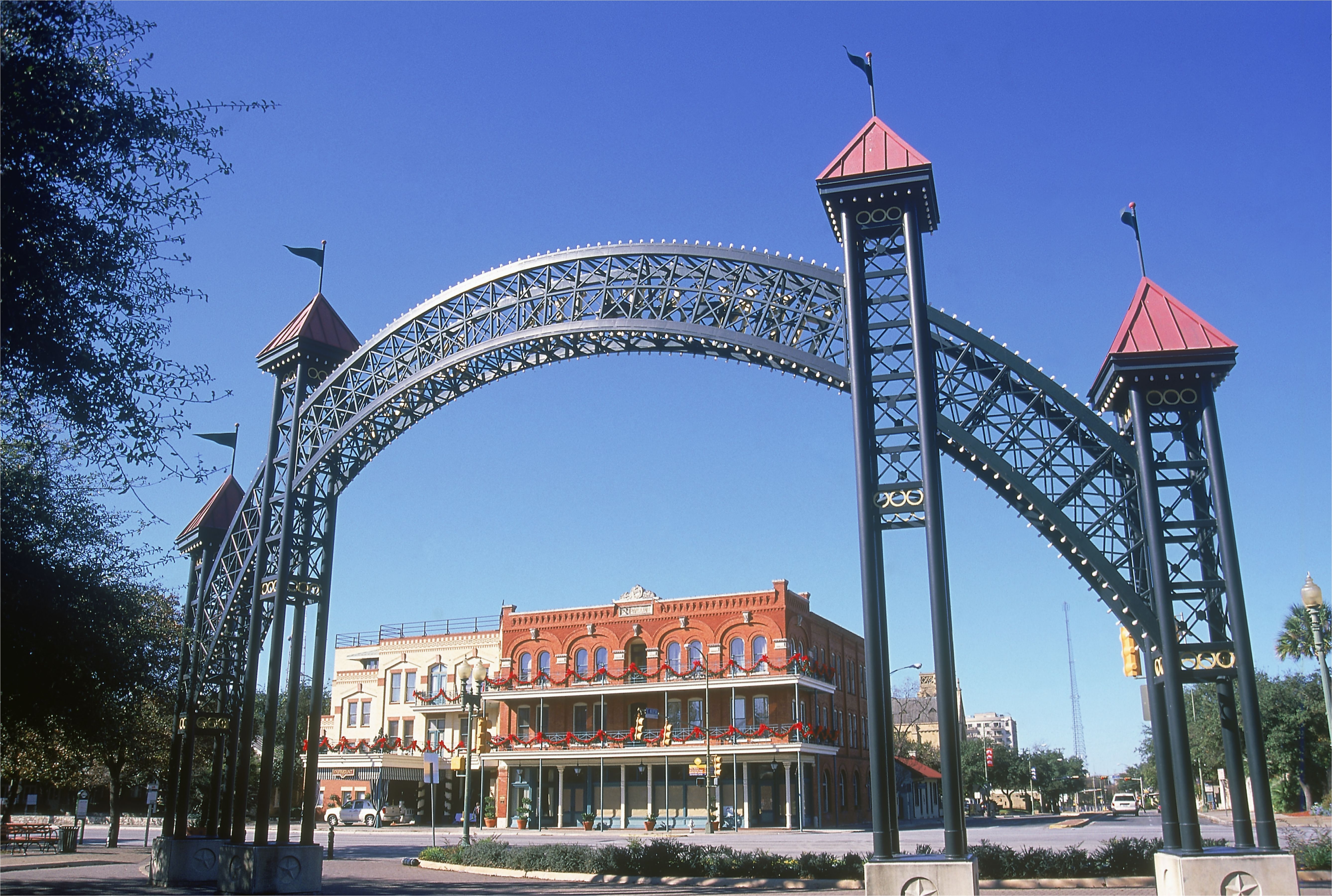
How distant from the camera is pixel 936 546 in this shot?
13883 millimetres

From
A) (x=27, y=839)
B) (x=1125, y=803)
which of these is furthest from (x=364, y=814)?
(x=1125, y=803)

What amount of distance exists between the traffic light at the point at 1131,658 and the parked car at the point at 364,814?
46984mm

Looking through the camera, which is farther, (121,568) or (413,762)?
(413,762)

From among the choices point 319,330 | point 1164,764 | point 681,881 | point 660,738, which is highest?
point 319,330

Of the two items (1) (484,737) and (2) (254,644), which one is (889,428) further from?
(1) (484,737)

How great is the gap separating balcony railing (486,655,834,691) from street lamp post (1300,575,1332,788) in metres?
29.3

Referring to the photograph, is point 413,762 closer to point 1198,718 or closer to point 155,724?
point 155,724

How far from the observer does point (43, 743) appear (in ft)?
74.2

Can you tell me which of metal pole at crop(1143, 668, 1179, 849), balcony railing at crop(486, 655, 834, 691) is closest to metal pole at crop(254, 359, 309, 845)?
metal pole at crop(1143, 668, 1179, 849)

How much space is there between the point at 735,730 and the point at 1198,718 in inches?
1462

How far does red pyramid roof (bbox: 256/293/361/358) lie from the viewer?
850 inches

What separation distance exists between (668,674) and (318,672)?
30990 mm

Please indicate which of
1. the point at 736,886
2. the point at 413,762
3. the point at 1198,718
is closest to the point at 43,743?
the point at 736,886

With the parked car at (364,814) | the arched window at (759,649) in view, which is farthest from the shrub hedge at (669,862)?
the parked car at (364,814)
